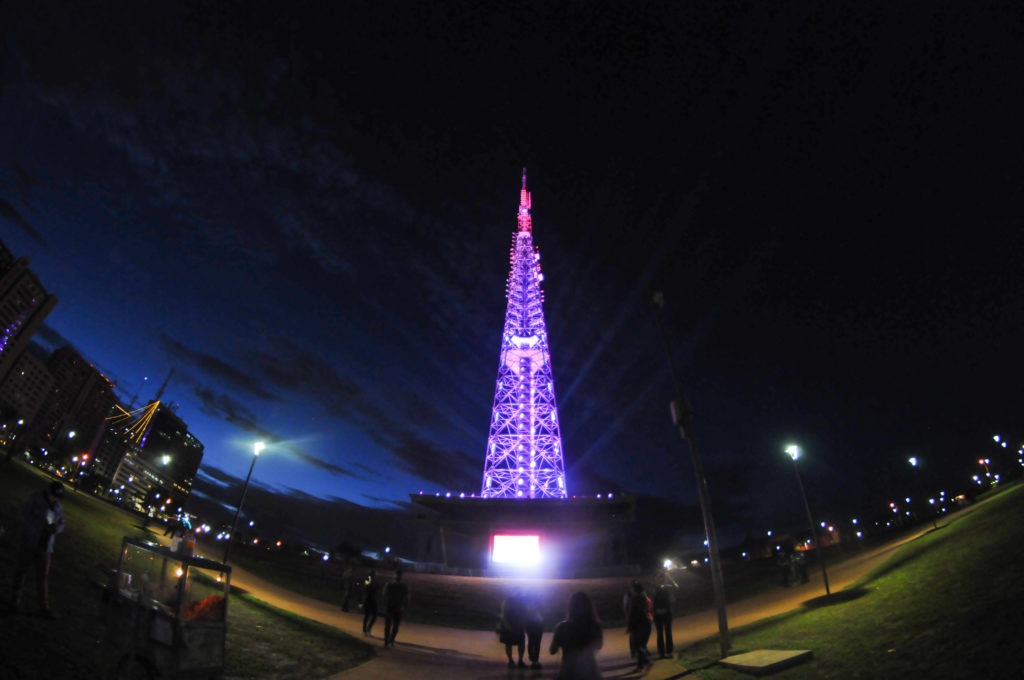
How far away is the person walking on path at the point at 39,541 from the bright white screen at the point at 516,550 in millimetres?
36310

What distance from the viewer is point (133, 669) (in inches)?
236

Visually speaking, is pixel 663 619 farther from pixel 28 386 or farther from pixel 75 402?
pixel 75 402

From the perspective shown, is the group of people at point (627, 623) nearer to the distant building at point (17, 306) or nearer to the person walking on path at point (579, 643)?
the person walking on path at point (579, 643)

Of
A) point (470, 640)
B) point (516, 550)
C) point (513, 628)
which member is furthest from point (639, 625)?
point (516, 550)

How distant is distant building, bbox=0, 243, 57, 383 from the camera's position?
95.7 metres

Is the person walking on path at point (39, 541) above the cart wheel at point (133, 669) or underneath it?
above

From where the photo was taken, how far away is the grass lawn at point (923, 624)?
6418 mm

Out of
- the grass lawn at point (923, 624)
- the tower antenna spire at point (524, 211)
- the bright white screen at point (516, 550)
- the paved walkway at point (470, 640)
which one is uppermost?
the tower antenna spire at point (524, 211)

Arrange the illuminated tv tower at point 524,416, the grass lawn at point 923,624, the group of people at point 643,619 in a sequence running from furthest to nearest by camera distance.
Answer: the illuminated tv tower at point 524,416 → the group of people at point 643,619 → the grass lawn at point 923,624

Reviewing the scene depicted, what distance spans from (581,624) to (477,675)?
617 centimetres

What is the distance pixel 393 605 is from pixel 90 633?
7279 millimetres

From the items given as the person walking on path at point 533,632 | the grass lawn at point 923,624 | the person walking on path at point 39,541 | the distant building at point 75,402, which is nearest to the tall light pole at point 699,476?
the grass lawn at point 923,624

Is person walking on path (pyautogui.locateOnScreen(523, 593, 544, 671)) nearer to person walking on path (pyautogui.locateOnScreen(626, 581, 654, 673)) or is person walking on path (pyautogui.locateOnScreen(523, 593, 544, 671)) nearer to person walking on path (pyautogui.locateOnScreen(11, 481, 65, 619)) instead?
person walking on path (pyautogui.locateOnScreen(626, 581, 654, 673))

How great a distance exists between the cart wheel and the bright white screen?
37007 mm
